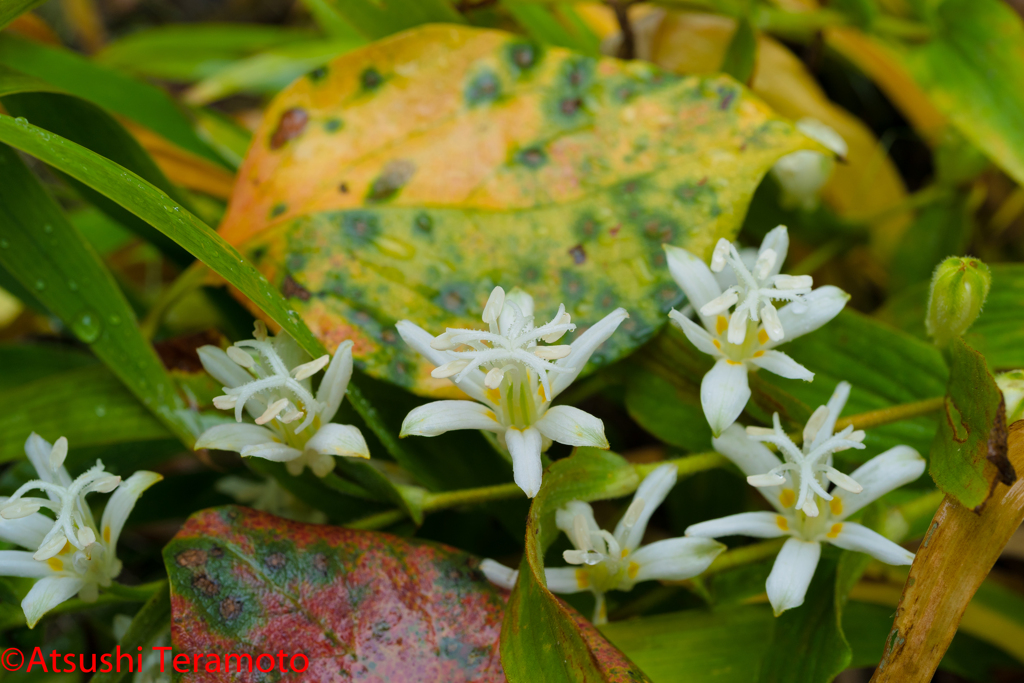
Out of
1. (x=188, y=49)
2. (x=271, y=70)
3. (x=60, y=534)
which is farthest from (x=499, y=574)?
(x=188, y=49)

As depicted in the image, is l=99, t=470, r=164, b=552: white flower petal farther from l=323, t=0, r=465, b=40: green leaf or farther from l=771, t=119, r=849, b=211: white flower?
l=771, t=119, r=849, b=211: white flower

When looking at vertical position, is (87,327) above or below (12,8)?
below

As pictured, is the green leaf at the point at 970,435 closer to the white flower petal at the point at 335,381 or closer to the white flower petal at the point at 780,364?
the white flower petal at the point at 780,364

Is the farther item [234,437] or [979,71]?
[979,71]

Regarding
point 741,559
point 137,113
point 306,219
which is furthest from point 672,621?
point 137,113

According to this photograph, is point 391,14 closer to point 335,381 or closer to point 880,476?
point 335,381

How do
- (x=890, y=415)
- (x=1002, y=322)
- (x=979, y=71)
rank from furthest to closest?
(x=979, y=71)
(x=1002, y=322)
(x=890, y=415)
